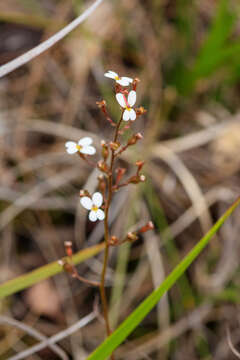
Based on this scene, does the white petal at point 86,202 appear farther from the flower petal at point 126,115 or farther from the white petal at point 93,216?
the flower petal at point 126,115

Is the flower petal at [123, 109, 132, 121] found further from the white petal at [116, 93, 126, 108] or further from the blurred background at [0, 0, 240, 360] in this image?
the blurred background at [0, 0, 240, 360]

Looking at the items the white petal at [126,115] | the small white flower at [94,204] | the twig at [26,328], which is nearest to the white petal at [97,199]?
the small white flower at [94,204]

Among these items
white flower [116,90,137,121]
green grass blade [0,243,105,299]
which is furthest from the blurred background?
white flower [116,90,137,121]

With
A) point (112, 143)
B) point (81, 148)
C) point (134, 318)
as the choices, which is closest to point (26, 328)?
point (134, 318)

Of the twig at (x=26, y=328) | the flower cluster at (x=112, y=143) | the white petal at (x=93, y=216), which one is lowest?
the twig at (x=26, y=328)

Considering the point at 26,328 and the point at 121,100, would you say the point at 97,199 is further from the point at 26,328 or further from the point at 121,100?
the point at 26,328

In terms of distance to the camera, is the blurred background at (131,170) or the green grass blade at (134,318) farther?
the blurred background at (131,170)
